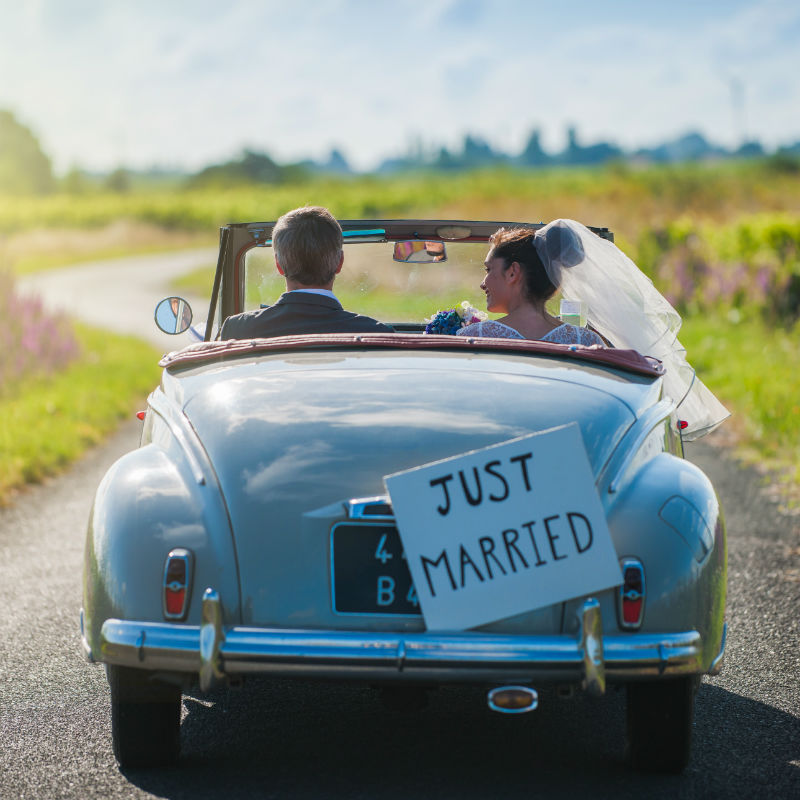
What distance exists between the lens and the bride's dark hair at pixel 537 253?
4.40 meters

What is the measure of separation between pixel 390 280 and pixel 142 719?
2628 millimetres

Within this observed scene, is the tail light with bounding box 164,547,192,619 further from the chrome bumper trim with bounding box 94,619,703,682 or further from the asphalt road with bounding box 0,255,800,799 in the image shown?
the asphalt road with bounding box 0,255,800,799

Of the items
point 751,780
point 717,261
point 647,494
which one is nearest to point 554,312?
point 647,494

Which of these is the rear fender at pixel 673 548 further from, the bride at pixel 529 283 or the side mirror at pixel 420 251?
the side mirror at pixel 420 251

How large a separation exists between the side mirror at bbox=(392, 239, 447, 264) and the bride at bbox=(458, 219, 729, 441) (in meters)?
0.27

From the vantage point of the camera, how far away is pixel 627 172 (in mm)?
47750

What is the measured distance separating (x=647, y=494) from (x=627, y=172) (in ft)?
152

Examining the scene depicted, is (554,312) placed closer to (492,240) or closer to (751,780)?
(492,240)

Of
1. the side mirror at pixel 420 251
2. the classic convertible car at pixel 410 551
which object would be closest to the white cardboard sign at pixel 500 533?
the classic convertible car at pixel 410 551

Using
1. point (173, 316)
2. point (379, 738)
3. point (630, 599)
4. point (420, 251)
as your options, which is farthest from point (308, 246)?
point (630, 599)

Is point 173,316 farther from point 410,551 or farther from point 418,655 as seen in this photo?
point 418,655

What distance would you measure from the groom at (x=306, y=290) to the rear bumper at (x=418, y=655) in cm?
140

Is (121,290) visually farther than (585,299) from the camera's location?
Yes

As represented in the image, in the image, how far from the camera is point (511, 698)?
9.80ft
